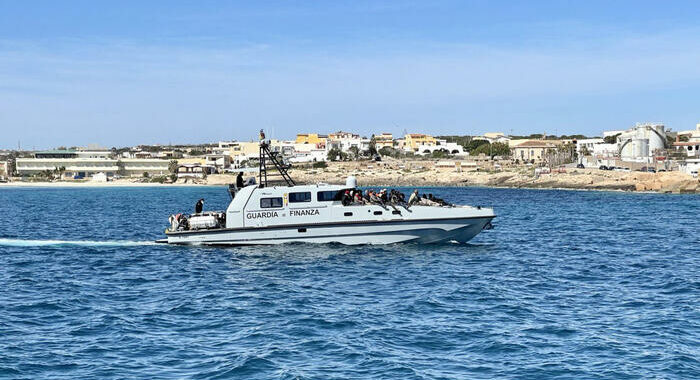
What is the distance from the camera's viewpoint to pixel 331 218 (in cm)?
3650

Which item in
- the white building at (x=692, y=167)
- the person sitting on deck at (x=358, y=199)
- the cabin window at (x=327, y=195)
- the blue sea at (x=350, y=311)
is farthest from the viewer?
the white building at (x=692, y=167)

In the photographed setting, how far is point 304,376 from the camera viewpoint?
17.3 m

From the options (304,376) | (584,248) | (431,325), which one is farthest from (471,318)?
(584,248)

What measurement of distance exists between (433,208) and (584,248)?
374 inches

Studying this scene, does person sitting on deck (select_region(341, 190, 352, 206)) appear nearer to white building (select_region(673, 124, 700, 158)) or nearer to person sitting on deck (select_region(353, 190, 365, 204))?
person sitting on deck (select_region(353, 190, 365, 204))

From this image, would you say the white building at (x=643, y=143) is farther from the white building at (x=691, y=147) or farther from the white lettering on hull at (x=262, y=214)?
the white lettering on hull at (x=262, y=214)

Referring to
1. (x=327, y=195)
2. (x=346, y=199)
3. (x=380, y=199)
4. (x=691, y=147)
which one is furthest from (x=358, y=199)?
(x=691, y=147)

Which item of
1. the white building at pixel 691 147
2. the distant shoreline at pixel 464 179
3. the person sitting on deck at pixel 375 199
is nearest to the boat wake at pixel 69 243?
the person sitting on deck at pixel 375 199

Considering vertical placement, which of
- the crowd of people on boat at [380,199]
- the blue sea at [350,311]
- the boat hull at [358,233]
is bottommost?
the blue sea at [350,311]

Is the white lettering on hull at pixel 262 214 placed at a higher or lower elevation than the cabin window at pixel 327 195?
lower

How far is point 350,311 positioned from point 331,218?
12976 millimetres

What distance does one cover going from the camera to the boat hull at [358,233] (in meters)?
36.4

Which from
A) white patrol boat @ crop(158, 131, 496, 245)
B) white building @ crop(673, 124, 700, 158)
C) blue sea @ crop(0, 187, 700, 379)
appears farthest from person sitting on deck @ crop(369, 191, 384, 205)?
white building @ crop(673, 124, 700, 158)

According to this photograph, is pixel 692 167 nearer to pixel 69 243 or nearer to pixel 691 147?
pixel 691 147
